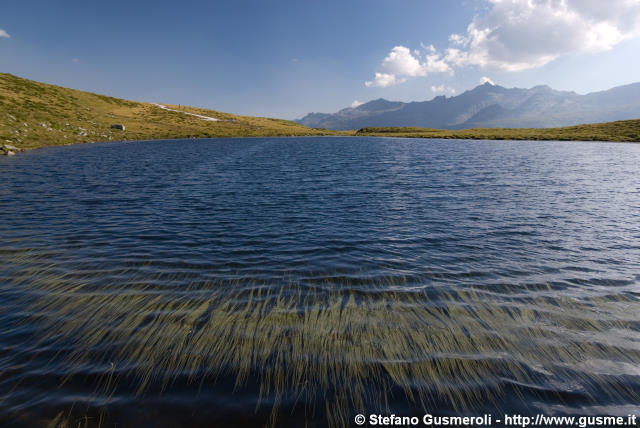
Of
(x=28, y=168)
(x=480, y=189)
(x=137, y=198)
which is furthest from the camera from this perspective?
(x=28, y=168)

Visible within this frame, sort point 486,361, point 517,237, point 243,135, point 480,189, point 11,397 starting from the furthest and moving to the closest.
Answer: point 243,135 → point 480,189 → point 517,237 → point 486,361 → point 11,397

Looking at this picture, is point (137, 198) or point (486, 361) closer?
point (486, 361)

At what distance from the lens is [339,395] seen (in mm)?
5789

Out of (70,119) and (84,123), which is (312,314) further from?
(70,119)

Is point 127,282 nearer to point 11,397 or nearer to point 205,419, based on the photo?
point 11,397

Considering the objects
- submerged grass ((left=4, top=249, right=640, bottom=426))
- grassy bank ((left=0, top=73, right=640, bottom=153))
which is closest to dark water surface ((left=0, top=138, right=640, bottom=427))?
submerged grass ((left=4, top=249, right=640, bottom=426))

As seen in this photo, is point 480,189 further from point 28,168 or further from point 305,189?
point 28,168

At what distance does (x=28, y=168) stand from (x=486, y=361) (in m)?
51.4

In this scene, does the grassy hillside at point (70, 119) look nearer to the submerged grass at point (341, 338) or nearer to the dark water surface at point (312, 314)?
the dark water surface at point (312, 314)

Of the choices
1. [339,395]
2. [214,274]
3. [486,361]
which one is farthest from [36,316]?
[486,361]

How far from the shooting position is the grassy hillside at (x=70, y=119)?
66463 millimetres

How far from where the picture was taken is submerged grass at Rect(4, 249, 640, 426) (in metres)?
5.98

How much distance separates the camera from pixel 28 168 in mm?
35281

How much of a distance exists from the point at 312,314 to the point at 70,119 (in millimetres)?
120663
